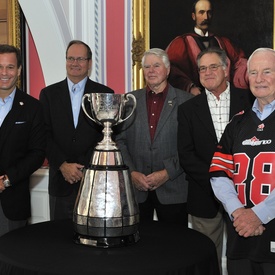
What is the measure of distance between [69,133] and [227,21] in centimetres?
146

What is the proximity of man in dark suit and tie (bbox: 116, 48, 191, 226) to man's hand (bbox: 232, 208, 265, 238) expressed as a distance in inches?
37.7

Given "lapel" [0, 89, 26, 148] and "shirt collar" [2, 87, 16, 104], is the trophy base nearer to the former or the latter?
"lapel" [0, 89, 26, 148]

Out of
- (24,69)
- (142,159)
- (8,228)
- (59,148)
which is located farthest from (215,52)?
(24,69)

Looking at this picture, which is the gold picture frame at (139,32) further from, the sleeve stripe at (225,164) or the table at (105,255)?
the table at (105,255)

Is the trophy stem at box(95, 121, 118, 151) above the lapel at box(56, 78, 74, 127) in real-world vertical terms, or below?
below

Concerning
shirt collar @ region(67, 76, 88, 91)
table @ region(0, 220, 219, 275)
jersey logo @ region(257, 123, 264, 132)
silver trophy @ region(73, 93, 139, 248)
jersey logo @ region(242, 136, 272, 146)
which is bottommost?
table @ region(0, 220, 219, 275)

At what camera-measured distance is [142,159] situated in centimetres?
313

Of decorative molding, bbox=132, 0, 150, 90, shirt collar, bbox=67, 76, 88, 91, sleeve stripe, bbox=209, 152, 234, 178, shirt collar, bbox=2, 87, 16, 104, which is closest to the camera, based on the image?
sleeve stripe, bbox=209, 152, 234, 178

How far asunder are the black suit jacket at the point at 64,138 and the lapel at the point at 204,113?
0.68m

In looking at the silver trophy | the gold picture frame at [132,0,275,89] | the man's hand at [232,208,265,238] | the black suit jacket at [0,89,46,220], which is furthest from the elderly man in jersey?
the gold picture frame at [132,0,275,89]

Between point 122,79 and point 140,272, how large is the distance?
2.61 m

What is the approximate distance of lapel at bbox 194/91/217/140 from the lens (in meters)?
2.94

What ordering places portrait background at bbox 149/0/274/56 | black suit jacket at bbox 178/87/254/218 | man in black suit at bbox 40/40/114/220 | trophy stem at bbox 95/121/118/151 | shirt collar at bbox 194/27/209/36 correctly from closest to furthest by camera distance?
trophy stem at bbox 95/121/118/151 → black suit jacket at bbox 178/87/254/218 → man in black suit at bbox 40/40/114/220 → portrait background at bbox 149/0/274/56 → shirt collar at bbox 194/27/209/36

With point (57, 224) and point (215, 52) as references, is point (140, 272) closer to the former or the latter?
point (57, 224)
